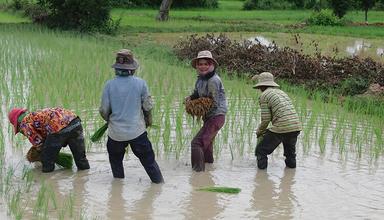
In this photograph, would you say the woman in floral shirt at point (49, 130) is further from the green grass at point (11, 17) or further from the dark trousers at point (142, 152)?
the green grass at point (11, 17)

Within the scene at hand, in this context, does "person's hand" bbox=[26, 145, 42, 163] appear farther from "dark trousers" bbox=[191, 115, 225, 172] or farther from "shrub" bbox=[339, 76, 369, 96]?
"shrub" bbox=[339, 76, 369, 96]

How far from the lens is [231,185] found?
5.30 metres

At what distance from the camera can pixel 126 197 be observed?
4.91m

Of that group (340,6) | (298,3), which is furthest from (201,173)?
(298,3)

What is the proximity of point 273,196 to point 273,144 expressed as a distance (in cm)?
79

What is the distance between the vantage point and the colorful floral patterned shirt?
5.36 metres

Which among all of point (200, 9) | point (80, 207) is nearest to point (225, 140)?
point (80, 207)

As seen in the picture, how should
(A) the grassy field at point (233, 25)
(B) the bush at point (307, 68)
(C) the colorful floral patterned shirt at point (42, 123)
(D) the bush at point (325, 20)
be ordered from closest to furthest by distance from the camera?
(C) the colorful floral patterned shirt at point (42, 123)
(B) the bush at point (307, 68)
(A) the grassy field at point (233, 25)
(D) the bush at point (325, 20)

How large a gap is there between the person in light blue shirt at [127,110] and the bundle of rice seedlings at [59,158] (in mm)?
582

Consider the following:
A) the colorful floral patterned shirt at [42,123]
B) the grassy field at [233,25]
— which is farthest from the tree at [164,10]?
the colorful floral patterned shirt at [42,123]

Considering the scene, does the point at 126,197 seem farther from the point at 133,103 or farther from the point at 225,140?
the point at 225,140

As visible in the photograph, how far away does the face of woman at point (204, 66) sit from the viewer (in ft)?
18.2

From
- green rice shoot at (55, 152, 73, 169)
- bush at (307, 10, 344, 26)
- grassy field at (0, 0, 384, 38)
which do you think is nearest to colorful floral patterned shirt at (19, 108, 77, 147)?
green rice shoot at (55, 152, 73, 169)

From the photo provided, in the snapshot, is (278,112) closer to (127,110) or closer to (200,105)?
(200,105)
